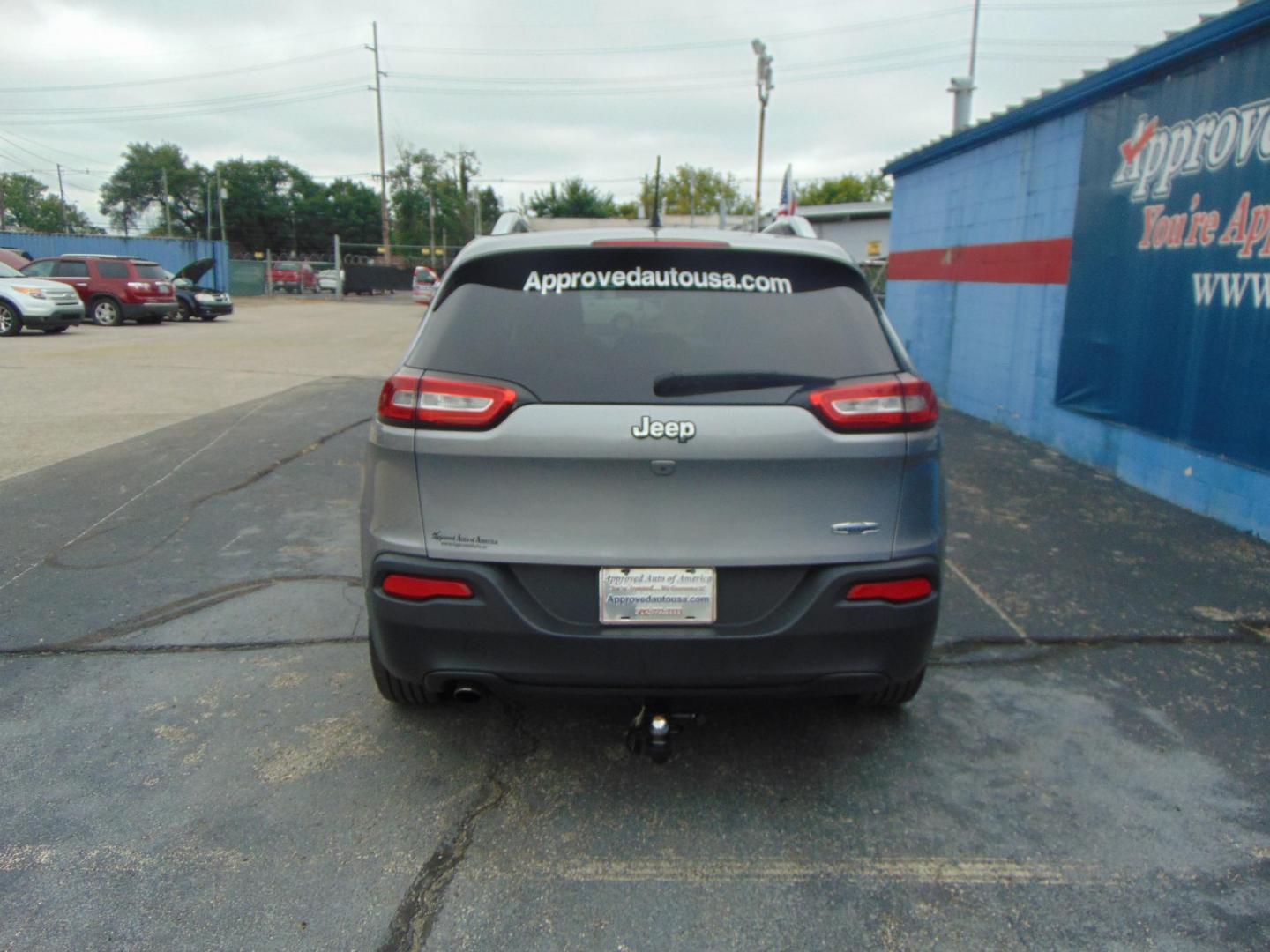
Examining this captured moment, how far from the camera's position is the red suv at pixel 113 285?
21.9 metres

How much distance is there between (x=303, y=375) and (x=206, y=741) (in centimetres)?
1058

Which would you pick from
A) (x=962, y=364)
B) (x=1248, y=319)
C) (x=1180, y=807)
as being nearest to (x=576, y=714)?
(x=1180, y=807)

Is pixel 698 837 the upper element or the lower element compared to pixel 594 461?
lower

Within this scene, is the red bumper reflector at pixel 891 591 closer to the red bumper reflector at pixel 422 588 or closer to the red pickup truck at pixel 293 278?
the red bumper reflector at pixel 422 588

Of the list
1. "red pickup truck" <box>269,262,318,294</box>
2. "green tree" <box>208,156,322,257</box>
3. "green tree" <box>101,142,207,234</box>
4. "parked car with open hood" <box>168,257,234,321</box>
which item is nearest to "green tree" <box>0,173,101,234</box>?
"green tree" <box>101,142,207,234</box>

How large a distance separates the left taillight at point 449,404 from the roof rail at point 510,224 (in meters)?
1.02

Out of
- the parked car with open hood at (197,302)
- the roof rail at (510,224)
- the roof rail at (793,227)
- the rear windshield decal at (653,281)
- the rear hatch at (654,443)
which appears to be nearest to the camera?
the rear hatch at (654,443)

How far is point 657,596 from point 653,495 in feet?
0.95

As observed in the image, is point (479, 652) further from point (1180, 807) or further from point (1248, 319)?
point (1248, 319)

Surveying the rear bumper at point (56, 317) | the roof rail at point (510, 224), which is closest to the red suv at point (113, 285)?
the rear bumper at point (56, 317)

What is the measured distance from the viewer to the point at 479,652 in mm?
2613

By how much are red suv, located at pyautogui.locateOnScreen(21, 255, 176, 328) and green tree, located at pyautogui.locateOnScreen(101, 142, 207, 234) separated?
75.0m

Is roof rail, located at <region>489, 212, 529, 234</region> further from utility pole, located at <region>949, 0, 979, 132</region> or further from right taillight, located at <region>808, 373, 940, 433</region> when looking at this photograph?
utility pole, located at <region>949, 0, 979, 132</region>

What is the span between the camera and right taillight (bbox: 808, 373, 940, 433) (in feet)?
8.39
